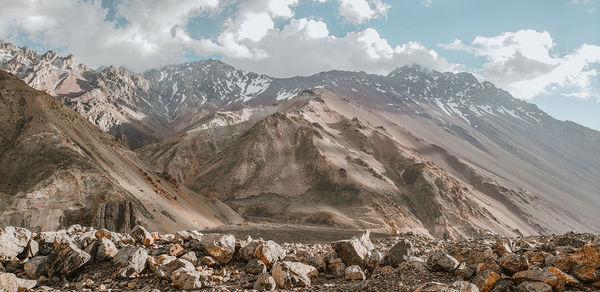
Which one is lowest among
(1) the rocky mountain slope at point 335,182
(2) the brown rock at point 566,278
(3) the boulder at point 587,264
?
(1) the rocky mountain slope at point 335,182

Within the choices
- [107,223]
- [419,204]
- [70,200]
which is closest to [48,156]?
[70,200]

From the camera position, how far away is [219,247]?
1315cm

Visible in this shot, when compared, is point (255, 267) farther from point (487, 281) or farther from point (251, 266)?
point (487, 281)

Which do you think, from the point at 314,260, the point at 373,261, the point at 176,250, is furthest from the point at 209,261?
the point at 373,261

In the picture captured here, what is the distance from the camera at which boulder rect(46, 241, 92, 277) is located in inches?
473

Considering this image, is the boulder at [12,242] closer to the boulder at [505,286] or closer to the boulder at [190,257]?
the boulder at [190,257]

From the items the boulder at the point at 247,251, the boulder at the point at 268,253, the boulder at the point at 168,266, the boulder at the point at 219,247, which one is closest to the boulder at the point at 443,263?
the boulder at the point at 268,253

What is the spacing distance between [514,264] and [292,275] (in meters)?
7.07

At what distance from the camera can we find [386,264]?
13.3 metres

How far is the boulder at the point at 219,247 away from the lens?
1305 centimetres

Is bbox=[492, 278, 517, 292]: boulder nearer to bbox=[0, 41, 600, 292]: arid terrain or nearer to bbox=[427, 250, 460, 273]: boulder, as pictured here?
bbox=[0, 41, 600, 292]: arid terrain

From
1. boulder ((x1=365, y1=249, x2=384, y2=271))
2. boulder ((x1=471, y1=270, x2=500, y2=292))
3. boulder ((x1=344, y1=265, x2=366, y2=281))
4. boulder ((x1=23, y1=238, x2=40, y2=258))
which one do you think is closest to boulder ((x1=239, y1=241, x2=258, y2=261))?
boulder ((x1=344, y1=265, x2=366, y2=281))

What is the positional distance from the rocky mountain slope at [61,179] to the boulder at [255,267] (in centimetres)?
3764

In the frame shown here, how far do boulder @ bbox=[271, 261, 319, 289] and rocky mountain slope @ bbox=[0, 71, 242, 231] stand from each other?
38.6 metres
